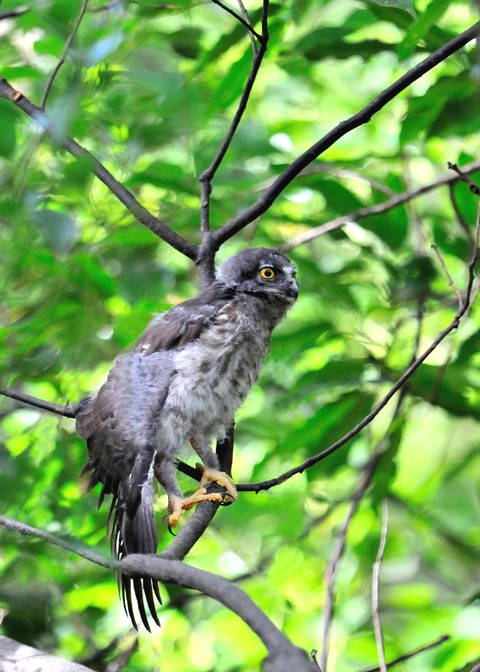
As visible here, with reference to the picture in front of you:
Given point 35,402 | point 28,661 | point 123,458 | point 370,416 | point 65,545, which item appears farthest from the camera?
point 123,458

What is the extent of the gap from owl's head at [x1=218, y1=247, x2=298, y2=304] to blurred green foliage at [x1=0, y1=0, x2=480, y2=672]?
0.83 ft

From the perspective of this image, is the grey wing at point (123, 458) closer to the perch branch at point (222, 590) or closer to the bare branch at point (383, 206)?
the perch branch at point (222, 590)

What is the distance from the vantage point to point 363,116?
7.75 feet

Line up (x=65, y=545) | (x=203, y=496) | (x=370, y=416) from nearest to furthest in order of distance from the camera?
(x=65, y=545), (x=370, y=416), (x=203, y=496)

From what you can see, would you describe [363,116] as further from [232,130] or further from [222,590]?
[222,590]

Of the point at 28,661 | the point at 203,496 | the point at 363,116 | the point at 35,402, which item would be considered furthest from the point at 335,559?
the point at 363,116

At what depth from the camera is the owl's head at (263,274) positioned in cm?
346

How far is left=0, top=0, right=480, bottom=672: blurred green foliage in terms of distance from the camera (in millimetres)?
2656

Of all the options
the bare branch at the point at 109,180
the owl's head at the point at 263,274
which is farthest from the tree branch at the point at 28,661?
the owl's head at the point at 263,274

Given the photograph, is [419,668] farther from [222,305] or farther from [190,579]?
[190,579]

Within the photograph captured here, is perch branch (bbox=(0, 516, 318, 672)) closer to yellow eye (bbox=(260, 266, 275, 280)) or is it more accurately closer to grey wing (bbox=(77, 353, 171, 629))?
grey wing (bbox=(77, 353, 171, 629))

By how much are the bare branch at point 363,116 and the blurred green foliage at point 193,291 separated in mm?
294

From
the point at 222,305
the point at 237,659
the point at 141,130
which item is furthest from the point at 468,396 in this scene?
the point at 141,130

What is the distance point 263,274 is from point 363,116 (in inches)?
46.6
